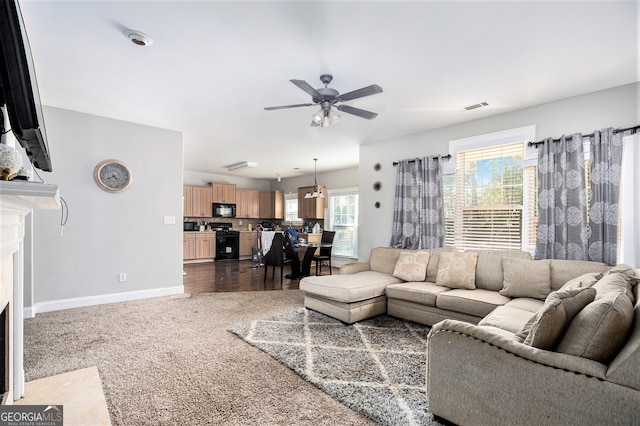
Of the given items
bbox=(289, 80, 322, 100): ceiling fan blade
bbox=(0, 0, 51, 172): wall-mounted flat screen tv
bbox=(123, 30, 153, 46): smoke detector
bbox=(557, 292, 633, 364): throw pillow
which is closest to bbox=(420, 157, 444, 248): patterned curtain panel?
bbox=(289, 80, 322, 100): ceiling fan blade

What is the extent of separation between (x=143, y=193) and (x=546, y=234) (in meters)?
5.35

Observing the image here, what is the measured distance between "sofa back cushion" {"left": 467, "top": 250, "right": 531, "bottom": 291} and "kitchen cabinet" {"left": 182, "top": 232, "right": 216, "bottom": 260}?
7.26m

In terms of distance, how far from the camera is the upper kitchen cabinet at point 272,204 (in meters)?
10.2

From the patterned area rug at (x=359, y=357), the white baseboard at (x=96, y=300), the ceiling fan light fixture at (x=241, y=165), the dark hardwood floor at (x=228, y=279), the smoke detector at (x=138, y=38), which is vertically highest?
the smoke detector at (x=138, y=38)

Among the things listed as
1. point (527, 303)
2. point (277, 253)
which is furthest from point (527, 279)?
point (277, 253)

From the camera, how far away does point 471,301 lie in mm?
3076

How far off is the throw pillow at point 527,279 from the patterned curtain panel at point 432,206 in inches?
47.2

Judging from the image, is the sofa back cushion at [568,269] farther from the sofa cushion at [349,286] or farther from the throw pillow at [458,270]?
the sofa cushion at [349,286]

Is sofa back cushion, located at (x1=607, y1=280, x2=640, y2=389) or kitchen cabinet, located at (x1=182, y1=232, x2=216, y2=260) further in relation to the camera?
kitchen cabinet, located at (x1=182, y1=232, x2=216, y2=260)

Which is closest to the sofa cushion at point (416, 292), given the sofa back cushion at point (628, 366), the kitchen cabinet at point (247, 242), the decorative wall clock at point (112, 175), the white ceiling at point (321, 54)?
the sofa back cushion at point (628, 366)

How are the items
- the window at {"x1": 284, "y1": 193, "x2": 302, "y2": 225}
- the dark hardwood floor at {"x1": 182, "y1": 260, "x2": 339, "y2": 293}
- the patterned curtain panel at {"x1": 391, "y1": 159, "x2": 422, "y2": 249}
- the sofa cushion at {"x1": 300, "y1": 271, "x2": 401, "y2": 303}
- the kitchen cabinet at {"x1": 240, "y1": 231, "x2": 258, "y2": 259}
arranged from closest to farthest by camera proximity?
the sofa cushion at {"x1": 300, "y1": 271, "x2": 401, "y2": 303} < the patterned curtain panel at {"x1": 391, "y1": 159, "x2": 422, "y2": 249} < the dark hardwood floor at {"x1": 182, "y1": 260, "x2": 339, "y2": 293} < the kitchen cabinet at {"x1": 240, "y1": 231, "x2": 258, "y2": 259} < the window at {"x1": 284, "y1": 193, "x2": 302, "y2": 225}

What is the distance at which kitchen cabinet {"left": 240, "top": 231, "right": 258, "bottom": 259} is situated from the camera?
374 inches

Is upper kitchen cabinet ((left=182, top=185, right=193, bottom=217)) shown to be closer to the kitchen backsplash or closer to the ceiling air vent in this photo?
the kitchen backsplash

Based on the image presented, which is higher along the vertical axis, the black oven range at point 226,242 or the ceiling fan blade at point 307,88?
the ceiling fan blade at point 307,88
